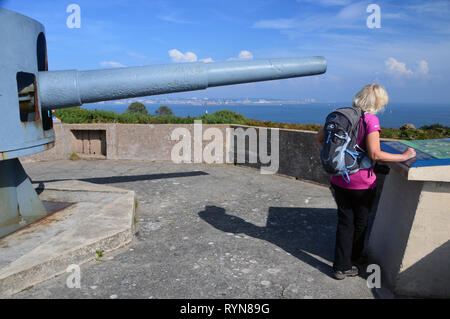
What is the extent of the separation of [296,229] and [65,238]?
2667mm

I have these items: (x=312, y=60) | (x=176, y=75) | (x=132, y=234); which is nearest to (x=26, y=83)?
(x=176, y=75)

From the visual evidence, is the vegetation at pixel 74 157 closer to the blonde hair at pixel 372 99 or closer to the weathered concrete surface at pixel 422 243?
the blonde hair at pixel 372 99

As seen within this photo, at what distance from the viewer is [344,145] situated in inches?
110

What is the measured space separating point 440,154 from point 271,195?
3.51 metres

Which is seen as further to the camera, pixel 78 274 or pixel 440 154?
pixel 78 274

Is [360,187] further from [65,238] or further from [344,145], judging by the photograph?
[65,238]

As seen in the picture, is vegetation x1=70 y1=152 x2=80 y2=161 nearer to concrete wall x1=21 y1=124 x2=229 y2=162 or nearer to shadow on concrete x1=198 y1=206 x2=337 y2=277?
concrete wall x1=21 y1=124 x2=229 y2=162

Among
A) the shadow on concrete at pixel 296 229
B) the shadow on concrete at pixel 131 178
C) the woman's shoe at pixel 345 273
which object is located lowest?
the shadow on concrete at pixel 296 229

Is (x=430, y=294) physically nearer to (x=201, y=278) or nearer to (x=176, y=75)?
(x=201, y=278)

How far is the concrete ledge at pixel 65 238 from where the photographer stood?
2.95 metres

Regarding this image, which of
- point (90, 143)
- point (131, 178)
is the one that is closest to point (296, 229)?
→ point (131, 178)

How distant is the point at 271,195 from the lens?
6.11 metres

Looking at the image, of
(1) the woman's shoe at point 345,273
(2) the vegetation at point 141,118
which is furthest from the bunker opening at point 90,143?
(1) the woman's shoe at point 345,273

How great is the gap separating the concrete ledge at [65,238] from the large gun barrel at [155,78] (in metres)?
1.32
